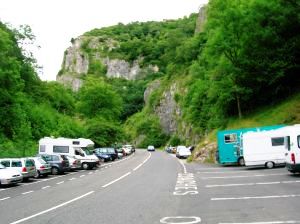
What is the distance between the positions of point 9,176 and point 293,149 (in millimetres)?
14535

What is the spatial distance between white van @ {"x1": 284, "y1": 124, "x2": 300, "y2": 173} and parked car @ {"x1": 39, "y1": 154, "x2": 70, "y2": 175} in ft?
58.4

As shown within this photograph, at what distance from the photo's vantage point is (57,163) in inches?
1383

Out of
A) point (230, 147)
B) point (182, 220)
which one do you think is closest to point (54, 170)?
point (230, 147)

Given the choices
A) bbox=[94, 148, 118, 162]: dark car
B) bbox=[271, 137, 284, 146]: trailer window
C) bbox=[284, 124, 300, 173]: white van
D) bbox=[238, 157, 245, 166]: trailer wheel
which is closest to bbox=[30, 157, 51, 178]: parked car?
bbox=[238, 157, 245, 166]: trailer wheel

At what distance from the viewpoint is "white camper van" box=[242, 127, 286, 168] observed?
31.9m

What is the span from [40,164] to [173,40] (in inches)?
4704

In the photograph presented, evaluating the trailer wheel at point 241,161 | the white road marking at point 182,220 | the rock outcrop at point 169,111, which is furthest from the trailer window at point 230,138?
the rock outcrop at point 169,111

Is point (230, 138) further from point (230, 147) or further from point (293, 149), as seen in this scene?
point (293, 149)

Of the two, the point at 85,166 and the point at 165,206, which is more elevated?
the point at 85,166

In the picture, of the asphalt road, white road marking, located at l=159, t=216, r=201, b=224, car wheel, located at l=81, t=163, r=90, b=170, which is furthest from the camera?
car wheel, located at l=81, t=163, r=90, b=170

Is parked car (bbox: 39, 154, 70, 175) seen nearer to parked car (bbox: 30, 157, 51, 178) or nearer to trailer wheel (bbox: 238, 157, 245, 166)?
parked car (bbox: 30, 157, 51, 178)

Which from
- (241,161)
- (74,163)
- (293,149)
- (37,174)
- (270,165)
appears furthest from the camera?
(74,163)

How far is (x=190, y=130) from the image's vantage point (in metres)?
95.3

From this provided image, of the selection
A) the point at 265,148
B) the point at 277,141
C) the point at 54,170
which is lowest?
the point at 54,170
